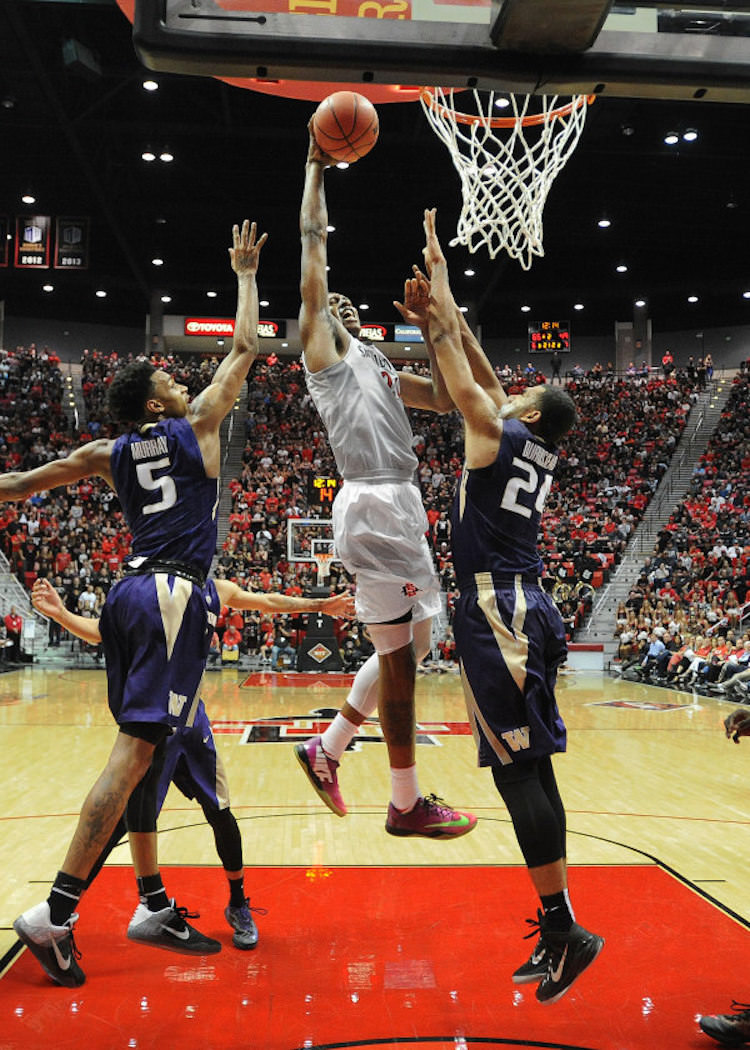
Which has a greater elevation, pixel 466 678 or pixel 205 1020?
pixel 466 678

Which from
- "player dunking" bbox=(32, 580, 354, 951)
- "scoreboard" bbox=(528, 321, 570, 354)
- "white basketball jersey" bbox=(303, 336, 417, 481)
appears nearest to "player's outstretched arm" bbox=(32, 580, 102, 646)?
"player dunking" bbox=(32, 580, 354, 951)

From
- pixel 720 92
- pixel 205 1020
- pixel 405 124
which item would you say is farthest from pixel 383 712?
pixel 405 124

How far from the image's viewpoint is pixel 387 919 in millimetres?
3967

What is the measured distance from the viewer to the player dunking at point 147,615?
3.23 metres

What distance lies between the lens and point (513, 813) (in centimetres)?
309

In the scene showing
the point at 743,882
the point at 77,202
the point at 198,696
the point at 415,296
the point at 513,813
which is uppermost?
the point at 77,202

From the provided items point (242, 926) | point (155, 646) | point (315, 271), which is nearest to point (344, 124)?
point (315, 271)

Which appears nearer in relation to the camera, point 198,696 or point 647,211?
point 198,696

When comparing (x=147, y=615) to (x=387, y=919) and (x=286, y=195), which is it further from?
(x=286, y=195)

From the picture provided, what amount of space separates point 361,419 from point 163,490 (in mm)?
872

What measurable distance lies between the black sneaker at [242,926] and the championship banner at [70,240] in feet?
61.1

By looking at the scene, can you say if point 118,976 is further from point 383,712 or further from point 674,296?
point 674,296

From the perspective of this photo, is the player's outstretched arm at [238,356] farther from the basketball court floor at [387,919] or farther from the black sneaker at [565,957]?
the black sneaker at [565,957]

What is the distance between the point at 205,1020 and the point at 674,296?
104ft
